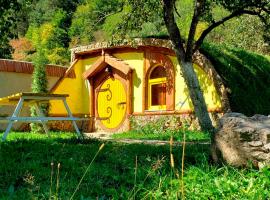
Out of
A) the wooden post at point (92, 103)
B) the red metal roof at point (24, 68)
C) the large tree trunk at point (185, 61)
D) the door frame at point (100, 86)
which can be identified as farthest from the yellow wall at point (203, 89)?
the red metal roof at point (24, 68)

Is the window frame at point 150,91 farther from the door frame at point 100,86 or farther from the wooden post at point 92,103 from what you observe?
the wooden post at point 92,103

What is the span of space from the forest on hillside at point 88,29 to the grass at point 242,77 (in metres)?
1.11

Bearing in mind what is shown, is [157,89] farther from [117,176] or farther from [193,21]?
[117,176]

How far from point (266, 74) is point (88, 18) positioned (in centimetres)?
719

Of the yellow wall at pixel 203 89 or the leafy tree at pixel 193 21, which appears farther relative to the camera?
the yellow wall at pixel 203 89

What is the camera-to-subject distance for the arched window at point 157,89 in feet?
61.4

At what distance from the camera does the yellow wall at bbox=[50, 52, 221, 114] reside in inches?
678

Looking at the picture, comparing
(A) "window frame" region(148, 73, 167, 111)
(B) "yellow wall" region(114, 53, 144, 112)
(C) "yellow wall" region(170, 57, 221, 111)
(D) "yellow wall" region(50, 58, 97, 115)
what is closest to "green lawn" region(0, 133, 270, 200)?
(C) "yellow wall" region(170, 57, 221, 111)

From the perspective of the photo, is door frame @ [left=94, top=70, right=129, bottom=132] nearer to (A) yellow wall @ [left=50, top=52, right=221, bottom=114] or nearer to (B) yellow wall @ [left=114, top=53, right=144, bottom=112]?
(B) yellow wall @ [left=114, top=53, right=144, bottom=112]

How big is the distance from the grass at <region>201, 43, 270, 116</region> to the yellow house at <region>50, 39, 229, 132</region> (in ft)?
1.39

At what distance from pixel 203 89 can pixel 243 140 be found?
11339 millimetres

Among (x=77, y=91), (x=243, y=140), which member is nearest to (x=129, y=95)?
(x=77, y=91)

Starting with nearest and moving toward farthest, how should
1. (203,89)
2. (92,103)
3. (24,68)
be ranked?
1. (203,89)
2. (92,103)
3. (24,68)

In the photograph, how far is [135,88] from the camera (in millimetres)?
19516
